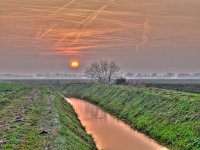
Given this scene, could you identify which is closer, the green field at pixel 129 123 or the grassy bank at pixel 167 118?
the green field at pixel 129 123

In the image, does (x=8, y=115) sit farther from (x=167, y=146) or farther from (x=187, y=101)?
(x=187, y=101)

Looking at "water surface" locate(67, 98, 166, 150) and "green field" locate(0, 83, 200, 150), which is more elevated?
"green field" locate(0, 83, 200, 150)

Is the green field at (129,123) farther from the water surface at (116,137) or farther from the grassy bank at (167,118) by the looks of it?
the water surface at (116,137)

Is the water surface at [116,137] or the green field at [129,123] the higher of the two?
the green field at [129,123]

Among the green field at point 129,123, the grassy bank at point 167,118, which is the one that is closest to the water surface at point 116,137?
the green field at point 129,123

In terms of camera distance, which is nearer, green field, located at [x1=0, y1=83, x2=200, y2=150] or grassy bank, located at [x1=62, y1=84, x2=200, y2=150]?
green field, located at [x1=0, y1=83, x2=200, y2=150]

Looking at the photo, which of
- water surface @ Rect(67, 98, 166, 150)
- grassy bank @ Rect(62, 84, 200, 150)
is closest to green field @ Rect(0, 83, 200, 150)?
grassy bank @ Rect(62, 84, 200, 150)

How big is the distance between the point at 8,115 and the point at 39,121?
5.84 metres

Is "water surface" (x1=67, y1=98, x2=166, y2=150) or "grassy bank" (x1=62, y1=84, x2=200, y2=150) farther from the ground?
"grassy bank" (x1=62, y1=84, x2=200, y2=150)

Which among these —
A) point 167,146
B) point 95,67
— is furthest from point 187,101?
point 95,67

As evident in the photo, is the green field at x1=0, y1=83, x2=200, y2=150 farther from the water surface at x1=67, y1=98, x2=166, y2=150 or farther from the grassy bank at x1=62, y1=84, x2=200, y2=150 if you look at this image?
the water surface at x1=67, y1=98, x2=166, y2=150

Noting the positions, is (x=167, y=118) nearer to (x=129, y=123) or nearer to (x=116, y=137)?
(x=116, y=137)

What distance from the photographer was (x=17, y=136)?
87.4ft

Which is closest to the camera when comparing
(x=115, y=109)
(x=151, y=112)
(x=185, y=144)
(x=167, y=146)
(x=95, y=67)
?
(x=185, y=144)
